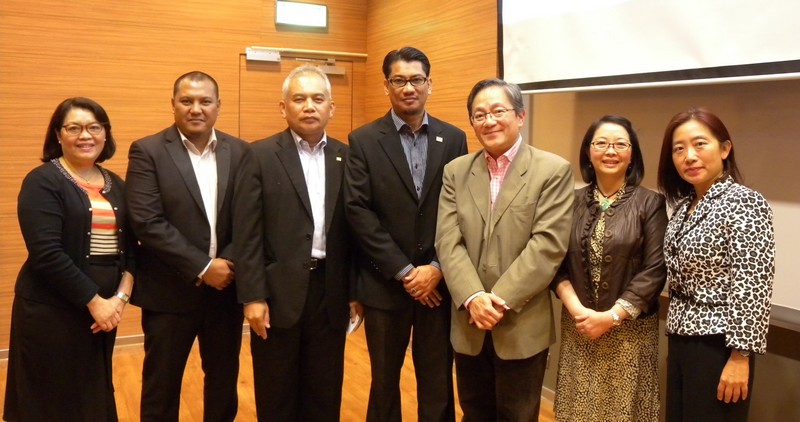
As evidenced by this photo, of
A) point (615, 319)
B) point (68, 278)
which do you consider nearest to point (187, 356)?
point (68, 278)

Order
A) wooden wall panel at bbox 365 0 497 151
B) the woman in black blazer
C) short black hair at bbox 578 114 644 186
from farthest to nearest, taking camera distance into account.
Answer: wooden wall panel at bbox 365 0 497 151
the woman in black blazer
short black hair at bbox 578 114 644 186

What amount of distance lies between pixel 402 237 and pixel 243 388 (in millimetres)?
1832

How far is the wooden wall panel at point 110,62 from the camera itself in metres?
4.19

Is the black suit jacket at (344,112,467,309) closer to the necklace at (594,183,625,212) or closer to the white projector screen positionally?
the necklace at (594,183,625,212)

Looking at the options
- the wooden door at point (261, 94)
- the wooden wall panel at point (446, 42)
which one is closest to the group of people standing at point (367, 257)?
the wooden wall panel at point (446, 42)

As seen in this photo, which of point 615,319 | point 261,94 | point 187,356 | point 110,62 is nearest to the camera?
point 615,319

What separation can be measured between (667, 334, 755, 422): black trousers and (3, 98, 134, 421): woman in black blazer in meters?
2.03

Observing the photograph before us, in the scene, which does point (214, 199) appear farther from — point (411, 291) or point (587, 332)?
point (587, 332)

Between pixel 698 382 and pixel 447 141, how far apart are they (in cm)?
126

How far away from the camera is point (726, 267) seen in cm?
191

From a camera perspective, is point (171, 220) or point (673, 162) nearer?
point (673, 162)

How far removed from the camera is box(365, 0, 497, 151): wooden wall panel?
387 centimetres

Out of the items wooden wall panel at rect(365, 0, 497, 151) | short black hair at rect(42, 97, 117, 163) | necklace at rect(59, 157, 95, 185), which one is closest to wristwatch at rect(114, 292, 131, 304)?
necklace at rect(59, 157, 95, 185)

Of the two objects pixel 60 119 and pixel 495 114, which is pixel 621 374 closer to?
pixel 495 114
